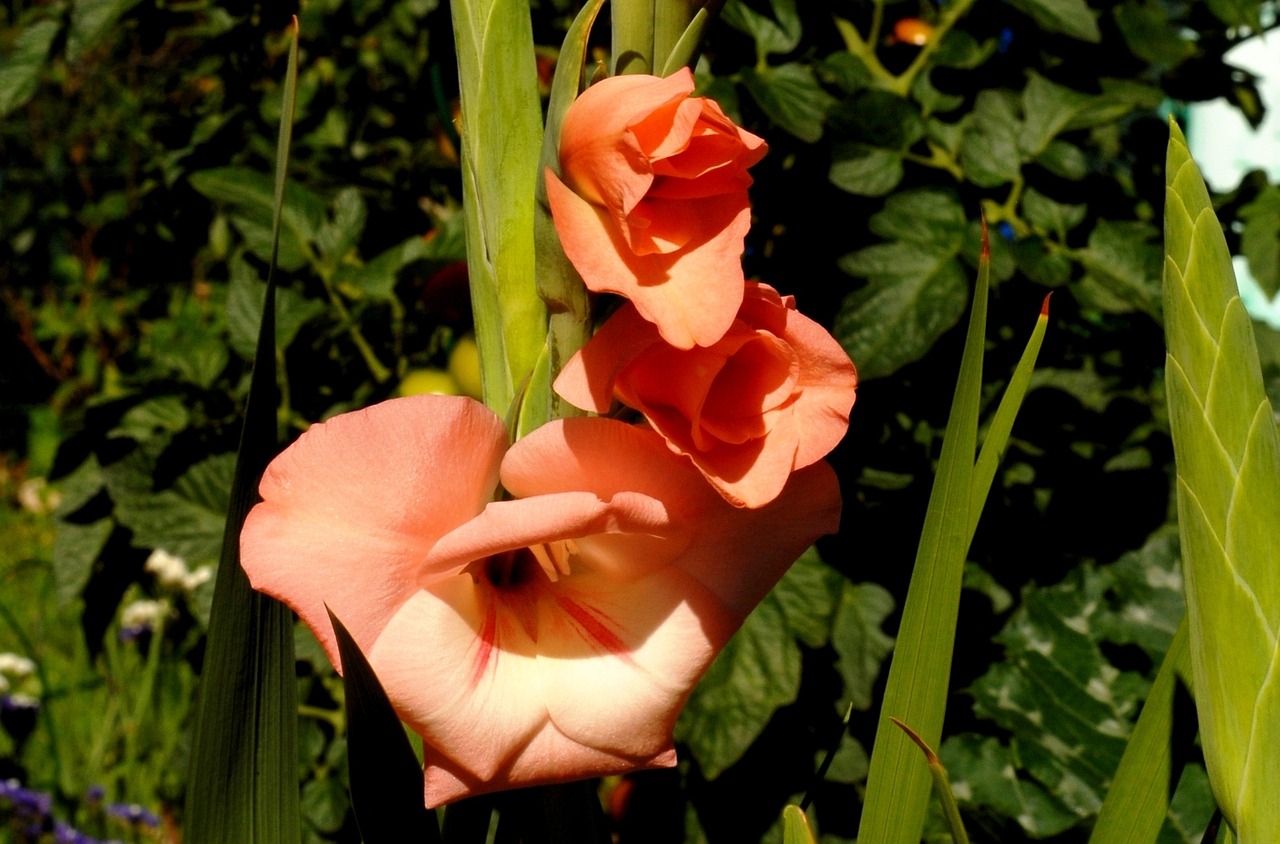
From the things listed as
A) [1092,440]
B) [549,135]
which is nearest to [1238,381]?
[549,135]

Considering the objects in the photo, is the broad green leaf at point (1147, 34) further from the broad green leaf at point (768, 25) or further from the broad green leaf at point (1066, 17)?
the broad green leaf at point (768, 25)

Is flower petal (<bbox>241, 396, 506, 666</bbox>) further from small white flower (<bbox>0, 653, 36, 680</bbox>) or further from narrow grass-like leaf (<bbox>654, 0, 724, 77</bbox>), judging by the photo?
small white flower (<bbox>0, 653, 36, 680</bbox>)

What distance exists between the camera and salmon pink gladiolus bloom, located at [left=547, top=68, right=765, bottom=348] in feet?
1.28

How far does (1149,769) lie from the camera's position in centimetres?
44

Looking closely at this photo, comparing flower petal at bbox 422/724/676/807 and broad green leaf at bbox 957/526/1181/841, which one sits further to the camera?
broad green leaf at bbox 957/526/1181/841

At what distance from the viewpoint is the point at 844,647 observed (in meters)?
1.01

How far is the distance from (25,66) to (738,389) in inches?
42.8

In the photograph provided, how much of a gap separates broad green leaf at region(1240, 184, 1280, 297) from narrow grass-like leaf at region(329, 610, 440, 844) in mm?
1021

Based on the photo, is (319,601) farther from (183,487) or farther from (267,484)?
(183,487)

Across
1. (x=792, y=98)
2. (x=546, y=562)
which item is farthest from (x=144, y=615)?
(x=546, y=562)

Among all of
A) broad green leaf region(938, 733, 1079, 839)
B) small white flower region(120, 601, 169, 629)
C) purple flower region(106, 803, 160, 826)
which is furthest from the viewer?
small white flower region(120, 601, 169, 629)

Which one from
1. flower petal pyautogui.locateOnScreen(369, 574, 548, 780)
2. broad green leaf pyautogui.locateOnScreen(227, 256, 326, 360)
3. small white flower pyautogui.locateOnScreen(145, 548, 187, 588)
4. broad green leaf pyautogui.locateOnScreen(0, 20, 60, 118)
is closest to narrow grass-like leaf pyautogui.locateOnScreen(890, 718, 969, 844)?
flower petal pyautogui.locateOnScreen(369, 574, 548, 780)

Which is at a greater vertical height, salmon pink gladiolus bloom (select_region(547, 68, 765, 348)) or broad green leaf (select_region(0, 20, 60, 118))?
salmon pink gladiolus bloom (select_region(547, 68, 765, 348))

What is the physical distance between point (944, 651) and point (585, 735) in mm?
140
